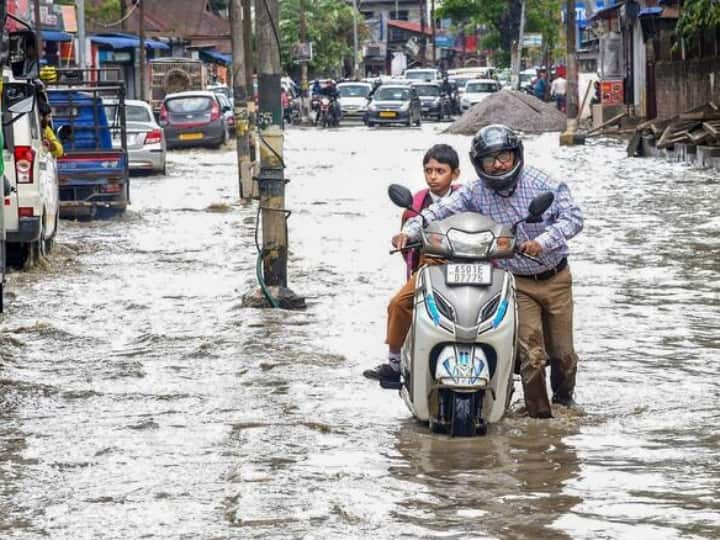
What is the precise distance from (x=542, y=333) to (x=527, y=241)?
1.92 feet

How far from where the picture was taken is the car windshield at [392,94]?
5969cm

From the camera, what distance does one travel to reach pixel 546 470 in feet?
26.5

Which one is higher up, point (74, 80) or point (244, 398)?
point (74, 80)

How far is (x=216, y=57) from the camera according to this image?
86.6 metres

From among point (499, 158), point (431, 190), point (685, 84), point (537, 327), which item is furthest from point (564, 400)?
point (685, 84)

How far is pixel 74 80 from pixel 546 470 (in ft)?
50.2

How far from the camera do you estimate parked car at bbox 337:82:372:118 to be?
6675 cm

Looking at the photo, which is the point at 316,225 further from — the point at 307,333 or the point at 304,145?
the point at 304,145

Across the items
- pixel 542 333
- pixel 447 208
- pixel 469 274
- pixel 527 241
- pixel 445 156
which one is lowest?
pixel 542 333

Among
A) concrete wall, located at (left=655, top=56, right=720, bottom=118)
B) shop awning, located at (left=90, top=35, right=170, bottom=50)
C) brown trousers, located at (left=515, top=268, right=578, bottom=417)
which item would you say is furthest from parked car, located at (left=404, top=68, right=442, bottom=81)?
brown trousers, located at (left=515, top=268, right=578, bottom=417)

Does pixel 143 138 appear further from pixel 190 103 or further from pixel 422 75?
pixel 422 75

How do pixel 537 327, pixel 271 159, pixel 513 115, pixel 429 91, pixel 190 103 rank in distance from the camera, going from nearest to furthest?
pixel 537 327, pixel 271 159, pixel 190 103, pixel 513 115, pixel 429 91

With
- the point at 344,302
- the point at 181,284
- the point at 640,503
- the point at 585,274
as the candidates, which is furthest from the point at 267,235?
the point at 640,503

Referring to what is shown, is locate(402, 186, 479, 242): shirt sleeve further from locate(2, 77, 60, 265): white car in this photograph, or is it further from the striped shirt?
locate(2, 77, 60, 265): white car
